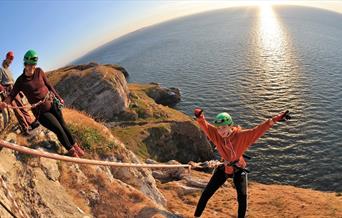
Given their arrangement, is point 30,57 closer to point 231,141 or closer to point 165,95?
point 231,141

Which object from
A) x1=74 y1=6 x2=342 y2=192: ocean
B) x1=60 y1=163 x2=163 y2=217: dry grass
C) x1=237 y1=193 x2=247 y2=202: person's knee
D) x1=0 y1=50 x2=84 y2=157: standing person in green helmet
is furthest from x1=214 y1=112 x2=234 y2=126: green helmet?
x1=74 y1=6 x2=342 y2=192: ocean

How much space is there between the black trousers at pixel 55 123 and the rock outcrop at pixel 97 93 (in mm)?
41921

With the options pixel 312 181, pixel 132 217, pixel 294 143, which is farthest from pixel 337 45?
pixel 132 217

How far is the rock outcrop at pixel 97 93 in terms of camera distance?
185 ft

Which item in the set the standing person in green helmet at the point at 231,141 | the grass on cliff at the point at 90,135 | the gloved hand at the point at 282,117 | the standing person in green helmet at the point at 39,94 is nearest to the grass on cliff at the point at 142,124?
the grass on cliff at the point at 90,135

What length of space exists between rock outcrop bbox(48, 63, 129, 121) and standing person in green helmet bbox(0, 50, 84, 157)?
42151mm

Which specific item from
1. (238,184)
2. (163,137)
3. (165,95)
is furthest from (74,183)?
(165,95)

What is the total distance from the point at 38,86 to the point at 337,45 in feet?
422

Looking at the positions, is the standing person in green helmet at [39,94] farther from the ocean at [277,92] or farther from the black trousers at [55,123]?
the ocean at [277,92]

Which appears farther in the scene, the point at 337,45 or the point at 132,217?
the point at 337,45

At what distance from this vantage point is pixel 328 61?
97938 mm

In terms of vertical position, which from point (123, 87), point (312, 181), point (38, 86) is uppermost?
point (38, 86)

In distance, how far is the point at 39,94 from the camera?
12781mm

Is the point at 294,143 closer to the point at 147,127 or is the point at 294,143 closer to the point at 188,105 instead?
the point at 147,127
